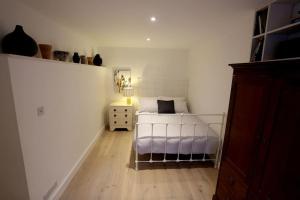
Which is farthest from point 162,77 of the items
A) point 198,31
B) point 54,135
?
point 54,135

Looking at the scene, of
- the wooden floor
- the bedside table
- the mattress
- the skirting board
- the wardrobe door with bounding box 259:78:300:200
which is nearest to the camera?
the wardrobe door with bounding box 259:78:300:200

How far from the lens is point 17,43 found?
3.94 ft

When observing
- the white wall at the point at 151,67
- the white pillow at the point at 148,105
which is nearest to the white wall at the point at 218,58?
the white wall at the point at 151,67

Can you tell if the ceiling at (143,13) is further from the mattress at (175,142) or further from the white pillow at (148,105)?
the white pillow at (148,105)

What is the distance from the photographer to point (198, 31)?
236 cm

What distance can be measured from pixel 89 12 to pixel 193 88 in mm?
2714

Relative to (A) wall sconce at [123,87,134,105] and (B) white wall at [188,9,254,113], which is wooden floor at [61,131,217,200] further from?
(A) wall sconce at [123,87,134,105]

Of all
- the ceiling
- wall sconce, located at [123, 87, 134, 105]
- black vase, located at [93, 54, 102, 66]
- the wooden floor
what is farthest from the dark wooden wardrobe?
black vase, located at [93, 54, 102, 66]

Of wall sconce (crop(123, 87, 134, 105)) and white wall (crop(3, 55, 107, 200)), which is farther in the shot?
wall sconce (crop(123, 87, 134, 105))

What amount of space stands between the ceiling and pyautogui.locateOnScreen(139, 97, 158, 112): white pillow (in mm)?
1755

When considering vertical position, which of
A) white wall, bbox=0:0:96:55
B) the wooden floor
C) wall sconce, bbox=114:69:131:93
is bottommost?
the wooden floor

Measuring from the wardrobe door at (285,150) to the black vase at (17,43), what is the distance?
194cm

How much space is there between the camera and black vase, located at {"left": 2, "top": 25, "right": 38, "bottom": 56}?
1.19 meters

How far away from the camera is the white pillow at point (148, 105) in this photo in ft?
11.8
